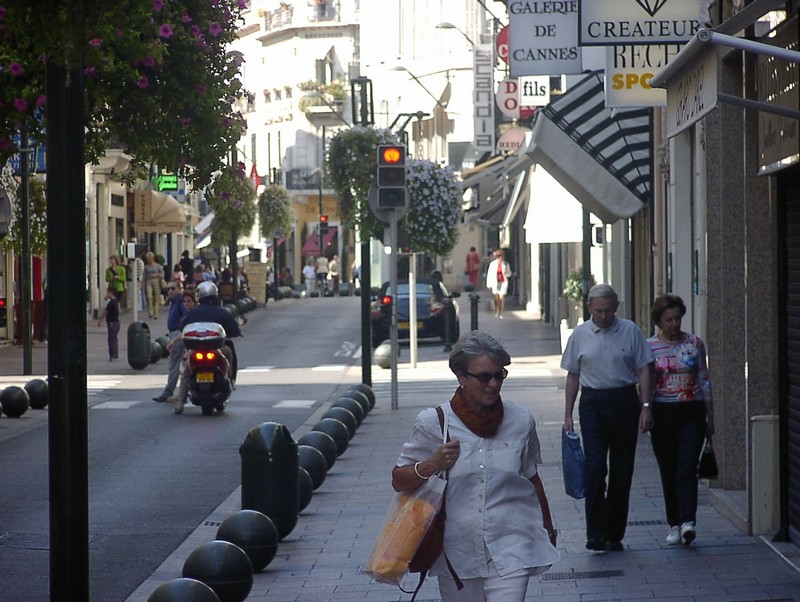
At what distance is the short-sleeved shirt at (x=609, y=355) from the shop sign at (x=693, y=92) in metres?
1.27

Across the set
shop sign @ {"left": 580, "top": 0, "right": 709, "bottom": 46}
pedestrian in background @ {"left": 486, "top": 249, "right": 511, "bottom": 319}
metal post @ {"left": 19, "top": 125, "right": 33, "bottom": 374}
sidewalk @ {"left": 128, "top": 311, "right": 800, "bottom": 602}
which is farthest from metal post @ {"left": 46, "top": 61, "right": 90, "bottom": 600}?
pedestrian in background @ {"left": 486, "top": 249, "right": 511, "bottom": 319}

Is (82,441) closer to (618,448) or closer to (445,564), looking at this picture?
(445,564)

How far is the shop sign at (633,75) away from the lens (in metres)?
13.9

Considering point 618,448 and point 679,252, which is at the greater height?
point 679,252

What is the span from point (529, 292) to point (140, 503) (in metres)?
38.9

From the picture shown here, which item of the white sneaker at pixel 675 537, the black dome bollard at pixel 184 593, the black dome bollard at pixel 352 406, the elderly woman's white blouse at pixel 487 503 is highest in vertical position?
the elderly woman's white blouse at pixel 487 503

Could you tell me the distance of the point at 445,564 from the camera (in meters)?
5.85

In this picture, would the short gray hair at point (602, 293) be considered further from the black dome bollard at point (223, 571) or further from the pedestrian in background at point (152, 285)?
the pedestrian in background at point (152, 285)

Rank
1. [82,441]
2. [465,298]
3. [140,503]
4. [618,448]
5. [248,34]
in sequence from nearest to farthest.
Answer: [82,441]
[618,448]
[140,503]
[465,298]
[248,34]

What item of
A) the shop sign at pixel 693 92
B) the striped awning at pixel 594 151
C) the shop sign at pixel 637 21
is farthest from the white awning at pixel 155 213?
the shop sign at pixel 693 92

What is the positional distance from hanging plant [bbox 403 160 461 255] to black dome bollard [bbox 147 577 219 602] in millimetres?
29780

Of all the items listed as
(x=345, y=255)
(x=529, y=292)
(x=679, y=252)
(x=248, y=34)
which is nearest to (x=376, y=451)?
(x=679, y=252)

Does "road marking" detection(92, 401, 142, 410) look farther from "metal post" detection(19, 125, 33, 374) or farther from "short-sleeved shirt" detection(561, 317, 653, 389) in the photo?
"short-sleeved shirt" detection(561, 317, 653, 389)

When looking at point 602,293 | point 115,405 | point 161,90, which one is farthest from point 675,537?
point 115,405
